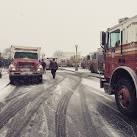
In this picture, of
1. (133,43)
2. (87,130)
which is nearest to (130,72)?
(133,43)

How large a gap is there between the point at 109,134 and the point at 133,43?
276 cm

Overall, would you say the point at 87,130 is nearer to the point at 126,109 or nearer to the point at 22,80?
the point at 126,109

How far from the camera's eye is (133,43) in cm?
837

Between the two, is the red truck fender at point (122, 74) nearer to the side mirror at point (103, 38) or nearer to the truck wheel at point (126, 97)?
the truck wheel at point (126, 97)

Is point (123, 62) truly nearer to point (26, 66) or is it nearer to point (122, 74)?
point (122, 74)

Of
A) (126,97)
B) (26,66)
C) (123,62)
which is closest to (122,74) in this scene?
(123,62)

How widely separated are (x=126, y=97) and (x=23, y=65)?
463 inches

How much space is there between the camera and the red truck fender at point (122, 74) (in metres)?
8.08

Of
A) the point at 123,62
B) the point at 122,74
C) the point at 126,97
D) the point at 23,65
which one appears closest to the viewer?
the point at 126,97

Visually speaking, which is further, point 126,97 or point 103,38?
point 103,38

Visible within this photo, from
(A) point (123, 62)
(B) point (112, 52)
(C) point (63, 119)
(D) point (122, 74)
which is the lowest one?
(C) point (63, 119)

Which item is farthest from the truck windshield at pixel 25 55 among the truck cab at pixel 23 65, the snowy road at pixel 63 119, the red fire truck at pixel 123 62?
the red fire truck at pixel 123 62

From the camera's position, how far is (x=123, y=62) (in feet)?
29.9

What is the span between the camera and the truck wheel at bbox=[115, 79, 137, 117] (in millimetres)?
8312
